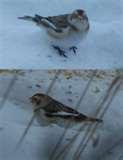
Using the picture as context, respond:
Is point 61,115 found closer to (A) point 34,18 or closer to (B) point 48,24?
(B) point 48,24

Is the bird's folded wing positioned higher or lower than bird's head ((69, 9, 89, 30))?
lower

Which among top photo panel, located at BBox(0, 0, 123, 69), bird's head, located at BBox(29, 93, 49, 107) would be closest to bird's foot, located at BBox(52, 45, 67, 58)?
top photo panel, located at BBox(0, 0, 123, 69)

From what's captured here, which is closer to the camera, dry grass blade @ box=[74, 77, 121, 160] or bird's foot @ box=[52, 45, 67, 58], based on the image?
dry grass blade @ box=[74, 77, 121, 160]

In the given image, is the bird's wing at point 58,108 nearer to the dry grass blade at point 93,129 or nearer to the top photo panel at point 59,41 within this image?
the dry grass blade at point 93,129

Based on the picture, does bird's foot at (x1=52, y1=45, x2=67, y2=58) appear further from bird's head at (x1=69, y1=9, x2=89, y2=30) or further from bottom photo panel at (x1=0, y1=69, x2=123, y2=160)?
bottom photo panel at (x1=0, y1=69, x2=123, y2=160)

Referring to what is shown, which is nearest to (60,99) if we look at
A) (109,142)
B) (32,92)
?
A: (32,92)

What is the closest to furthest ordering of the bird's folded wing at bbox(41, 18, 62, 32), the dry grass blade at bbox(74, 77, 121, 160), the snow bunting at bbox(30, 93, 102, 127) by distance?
1. the dry grass blade at bbox(74, 77, 121, 160)
2. the snow bunting at bbox(30, 93, 102, 127)
3. the bird's folded wing at bbox(41, 18, 62, 32)

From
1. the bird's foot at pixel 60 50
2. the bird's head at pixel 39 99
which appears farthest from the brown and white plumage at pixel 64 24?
the bird's head at pixel 39 99

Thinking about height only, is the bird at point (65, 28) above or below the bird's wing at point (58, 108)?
above
